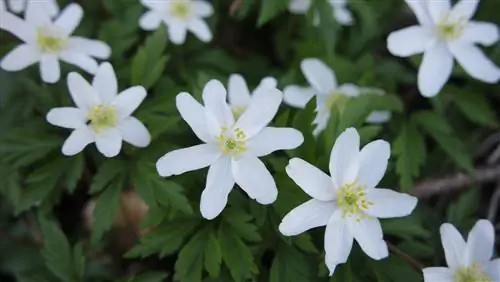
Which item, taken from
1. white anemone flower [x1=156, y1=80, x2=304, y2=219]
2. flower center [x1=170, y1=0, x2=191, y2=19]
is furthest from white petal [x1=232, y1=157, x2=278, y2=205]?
flower center [x1=170, y1=0, x2=191, y2=19]

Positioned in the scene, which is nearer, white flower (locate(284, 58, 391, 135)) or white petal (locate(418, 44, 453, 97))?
white petal (locate(418, 44, 453, 97))

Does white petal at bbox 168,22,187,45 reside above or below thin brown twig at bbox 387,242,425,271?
above

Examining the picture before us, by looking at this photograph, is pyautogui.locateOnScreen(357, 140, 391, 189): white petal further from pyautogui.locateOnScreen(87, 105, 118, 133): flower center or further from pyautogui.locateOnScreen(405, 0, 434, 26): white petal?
pyautogui.locateOnScreen(87, 105, 118, 133): flower center

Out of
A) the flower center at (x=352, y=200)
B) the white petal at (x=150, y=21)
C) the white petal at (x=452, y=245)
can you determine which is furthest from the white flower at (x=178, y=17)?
the white petal at (x=452, y=245)

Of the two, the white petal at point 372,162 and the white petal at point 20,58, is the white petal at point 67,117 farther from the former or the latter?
the white petal at point 372,162

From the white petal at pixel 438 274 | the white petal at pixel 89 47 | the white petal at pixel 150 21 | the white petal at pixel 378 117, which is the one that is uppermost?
the white petal at pixel 150 21

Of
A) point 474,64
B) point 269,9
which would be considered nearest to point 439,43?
point 474,64

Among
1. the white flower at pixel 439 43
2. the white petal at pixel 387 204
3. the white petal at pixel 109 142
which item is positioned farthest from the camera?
the white flower at pixel 439 43
